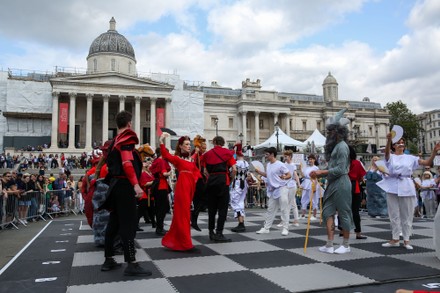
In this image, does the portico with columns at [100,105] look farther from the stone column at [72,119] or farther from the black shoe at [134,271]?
the black shoe at [134,271]

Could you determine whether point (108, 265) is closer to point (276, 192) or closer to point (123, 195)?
point (123, 195)

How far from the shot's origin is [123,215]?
17.2 feet

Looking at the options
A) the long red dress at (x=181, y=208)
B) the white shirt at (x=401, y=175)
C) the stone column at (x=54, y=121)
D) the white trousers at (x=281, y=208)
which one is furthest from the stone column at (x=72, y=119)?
the white shirt at (x=401, y=175)

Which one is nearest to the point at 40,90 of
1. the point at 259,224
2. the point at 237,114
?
the point at 237,114

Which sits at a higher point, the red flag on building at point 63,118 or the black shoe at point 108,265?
the red flag on building at point 63,118

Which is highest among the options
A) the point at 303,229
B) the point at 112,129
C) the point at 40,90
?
the point at 40,90

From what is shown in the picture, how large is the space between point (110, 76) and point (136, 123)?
23.2 feet

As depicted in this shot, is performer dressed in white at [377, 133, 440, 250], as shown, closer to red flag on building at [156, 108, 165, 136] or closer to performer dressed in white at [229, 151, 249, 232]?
performer dressed in white at [229, 151, 249, 232]

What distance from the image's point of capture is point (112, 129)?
53.4 meters

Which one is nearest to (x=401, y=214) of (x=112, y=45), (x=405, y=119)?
(x=112, y=45)

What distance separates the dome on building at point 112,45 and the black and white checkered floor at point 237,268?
50026mm

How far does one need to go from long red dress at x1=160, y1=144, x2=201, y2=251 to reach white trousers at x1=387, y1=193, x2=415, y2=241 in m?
3.84

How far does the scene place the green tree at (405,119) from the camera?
75.1 metres

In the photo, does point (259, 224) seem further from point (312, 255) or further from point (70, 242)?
point (70, 242)
